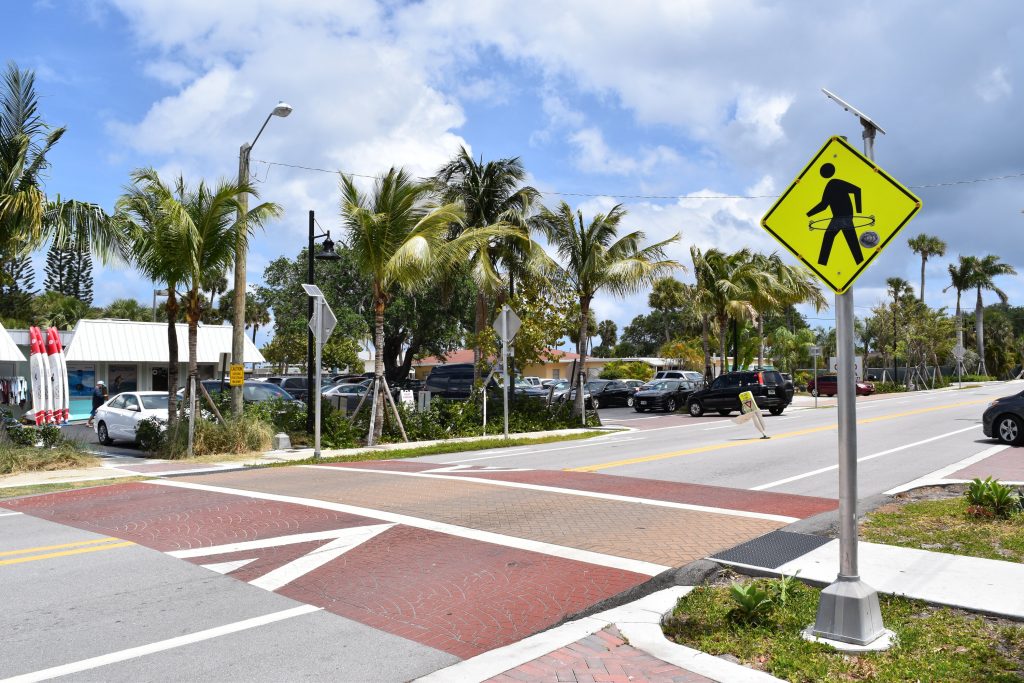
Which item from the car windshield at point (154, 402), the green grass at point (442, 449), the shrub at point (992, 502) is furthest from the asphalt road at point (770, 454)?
the car windshield at point (154, 402)

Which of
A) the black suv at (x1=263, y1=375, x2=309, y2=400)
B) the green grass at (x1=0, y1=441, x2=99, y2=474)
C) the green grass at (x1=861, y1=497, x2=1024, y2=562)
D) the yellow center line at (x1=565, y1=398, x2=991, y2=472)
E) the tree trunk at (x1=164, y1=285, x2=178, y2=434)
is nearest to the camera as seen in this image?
the green grass at (x1=861, y1=497, x2=1024, y2=562)

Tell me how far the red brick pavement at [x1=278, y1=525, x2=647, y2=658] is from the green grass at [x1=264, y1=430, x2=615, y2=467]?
9123 millimetres

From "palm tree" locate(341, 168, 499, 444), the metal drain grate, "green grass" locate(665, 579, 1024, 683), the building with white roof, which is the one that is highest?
"palm tree" locate(341, 168, 499, 444)

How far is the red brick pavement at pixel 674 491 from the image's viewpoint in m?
10.0

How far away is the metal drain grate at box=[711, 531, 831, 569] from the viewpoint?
7.04 m

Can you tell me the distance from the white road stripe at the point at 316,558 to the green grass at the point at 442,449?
804 centimetres

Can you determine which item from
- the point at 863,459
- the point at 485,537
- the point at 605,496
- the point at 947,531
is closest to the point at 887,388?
the point at 863,459

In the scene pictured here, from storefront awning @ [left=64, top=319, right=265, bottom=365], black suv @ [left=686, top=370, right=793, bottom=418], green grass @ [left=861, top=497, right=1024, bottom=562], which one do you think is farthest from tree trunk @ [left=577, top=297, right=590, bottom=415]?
green grass @ [left=861, top=497, right=1024, bottom=562]

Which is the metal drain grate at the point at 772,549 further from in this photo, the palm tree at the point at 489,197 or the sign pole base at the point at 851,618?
the palm tree at the point at 489,197

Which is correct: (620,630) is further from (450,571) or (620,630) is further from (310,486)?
(310,486)

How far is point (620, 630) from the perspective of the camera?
5340mm

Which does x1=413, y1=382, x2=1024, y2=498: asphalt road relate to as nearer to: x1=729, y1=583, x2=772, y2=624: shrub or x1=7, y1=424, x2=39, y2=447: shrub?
x1=729, y1=583, x2=772, y2=624: shrub

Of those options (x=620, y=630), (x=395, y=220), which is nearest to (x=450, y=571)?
(x=620, y=630)

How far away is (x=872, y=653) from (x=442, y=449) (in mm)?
14097
